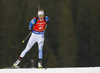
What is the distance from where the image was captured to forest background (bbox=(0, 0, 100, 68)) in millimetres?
60000

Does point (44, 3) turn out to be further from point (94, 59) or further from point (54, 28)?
point (94, 59)

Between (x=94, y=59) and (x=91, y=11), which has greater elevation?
(x=91, y=11)

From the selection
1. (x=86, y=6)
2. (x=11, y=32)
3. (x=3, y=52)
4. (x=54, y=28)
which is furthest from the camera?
(x=86, y=6)

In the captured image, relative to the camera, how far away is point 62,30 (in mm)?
75875

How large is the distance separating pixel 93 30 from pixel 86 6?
1045 centimetres

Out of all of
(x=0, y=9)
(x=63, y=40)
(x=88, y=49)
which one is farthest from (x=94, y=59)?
(x=0, y=9)

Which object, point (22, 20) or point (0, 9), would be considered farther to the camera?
point (0, 9)

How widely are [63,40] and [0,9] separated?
19.7 metres

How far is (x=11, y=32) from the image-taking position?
2603 inches

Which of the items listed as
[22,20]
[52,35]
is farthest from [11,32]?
[52,35]

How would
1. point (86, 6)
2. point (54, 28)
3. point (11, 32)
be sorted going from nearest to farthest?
point (11, 32)
point (54, 28)
point (86, 6)

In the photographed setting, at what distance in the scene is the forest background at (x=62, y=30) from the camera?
60.0 m

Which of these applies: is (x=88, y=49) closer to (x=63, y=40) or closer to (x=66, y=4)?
(x=63, y=40)

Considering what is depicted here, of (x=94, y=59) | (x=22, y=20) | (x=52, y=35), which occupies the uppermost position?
(x=22, y=20)
